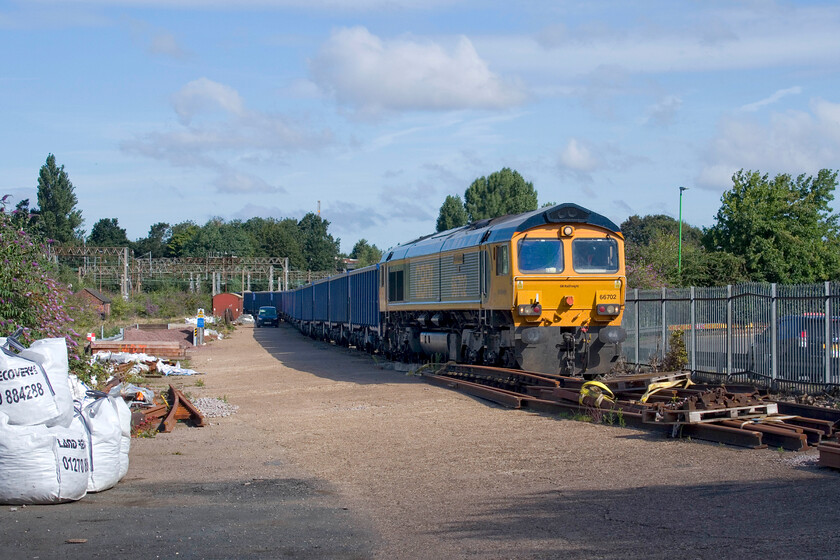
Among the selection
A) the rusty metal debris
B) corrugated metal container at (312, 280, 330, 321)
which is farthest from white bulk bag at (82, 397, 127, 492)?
corrugated metal container at (312, 280, 330, 321)

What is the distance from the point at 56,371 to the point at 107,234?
425 ft

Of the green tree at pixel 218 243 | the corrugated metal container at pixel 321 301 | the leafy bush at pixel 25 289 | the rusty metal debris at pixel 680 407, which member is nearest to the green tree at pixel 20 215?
the leafy bush at pixel 25 289

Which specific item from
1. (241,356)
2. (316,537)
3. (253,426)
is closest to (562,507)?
(316,537)

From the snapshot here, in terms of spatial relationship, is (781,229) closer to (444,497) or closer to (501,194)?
(444,497)

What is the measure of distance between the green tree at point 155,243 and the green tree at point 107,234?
240 cm

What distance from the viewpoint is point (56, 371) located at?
25.0 feet

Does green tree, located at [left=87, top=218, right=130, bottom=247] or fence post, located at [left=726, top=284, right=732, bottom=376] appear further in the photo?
green tree, located at [left=87, top=218, right=130, bottom=247]

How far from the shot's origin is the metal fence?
13844 millimetres

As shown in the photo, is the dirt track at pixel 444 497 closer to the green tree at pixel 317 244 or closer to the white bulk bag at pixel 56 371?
the white bulk bag at pixel 56 371

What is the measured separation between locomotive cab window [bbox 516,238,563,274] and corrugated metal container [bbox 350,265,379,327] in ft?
38.1

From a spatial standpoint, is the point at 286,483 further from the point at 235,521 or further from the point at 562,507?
the point at 562,507

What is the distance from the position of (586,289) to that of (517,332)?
1.67m

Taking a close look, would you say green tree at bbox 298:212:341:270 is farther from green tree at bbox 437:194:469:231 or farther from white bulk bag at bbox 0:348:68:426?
white bulk bag at bbox 0:348:68:426

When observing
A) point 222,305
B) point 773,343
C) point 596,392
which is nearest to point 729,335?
point 773,343
